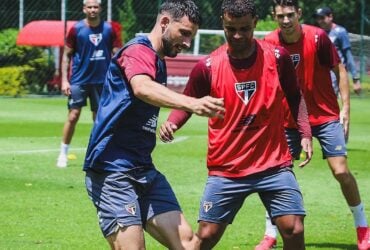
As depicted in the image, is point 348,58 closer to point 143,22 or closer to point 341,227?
point 341,227

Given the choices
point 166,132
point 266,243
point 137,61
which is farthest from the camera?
point 266,243

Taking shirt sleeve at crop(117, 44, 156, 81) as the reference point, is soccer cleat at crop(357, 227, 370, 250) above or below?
below

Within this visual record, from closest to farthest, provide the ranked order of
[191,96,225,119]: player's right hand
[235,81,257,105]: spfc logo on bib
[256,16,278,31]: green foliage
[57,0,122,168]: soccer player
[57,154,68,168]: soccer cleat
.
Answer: [191,96,225,119]: player's right hand
[235,81,257,105]: spfc logo on bib
[57,154,68,168]: soccer cleat
[57,0,122,168]: soccer player
[256,16,278,31]: green foliage

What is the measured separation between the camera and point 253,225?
1070 centimetres

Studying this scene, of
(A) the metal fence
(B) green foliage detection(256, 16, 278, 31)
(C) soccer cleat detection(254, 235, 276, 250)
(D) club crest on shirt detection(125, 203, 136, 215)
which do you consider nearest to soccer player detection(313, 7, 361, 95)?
(C) soccer cleat detection(254, 235, 276, 250)

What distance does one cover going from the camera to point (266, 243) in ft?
31.2

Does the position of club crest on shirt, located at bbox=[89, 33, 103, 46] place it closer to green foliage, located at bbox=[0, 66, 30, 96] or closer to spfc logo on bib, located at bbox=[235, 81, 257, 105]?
spfc logo on bib, located at bbox=[235, 81, 257, 105]

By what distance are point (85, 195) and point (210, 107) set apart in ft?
21.6

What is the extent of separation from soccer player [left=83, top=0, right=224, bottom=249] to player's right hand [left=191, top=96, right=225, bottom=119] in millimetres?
711

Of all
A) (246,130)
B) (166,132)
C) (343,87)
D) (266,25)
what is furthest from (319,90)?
(266,25)

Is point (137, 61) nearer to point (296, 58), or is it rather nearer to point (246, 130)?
point (246, 130)

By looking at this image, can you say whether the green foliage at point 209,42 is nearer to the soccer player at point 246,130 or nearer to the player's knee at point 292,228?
the soccer player at point 246,130

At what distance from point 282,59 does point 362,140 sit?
12.0 meters

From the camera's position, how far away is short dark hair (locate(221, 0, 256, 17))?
24.5 ft
